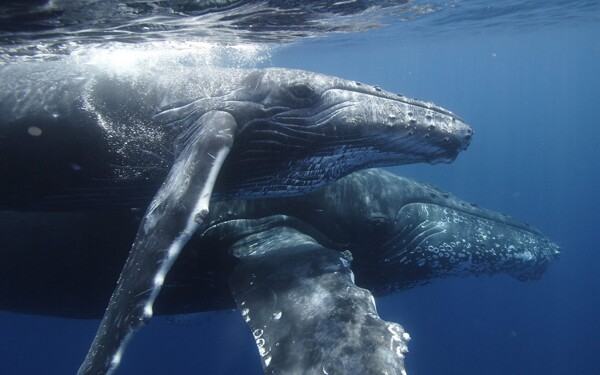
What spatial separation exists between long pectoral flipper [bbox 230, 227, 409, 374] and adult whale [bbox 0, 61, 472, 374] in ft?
3.79

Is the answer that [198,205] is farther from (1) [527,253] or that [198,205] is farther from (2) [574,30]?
(2) [574,30]

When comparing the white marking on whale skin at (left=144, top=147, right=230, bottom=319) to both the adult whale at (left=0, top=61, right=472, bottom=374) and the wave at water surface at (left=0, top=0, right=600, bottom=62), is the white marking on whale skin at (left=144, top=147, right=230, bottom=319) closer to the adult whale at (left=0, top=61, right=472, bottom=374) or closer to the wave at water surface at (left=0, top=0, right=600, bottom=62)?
the adult whale at (left=0, top=61, right=472, bottom=374)

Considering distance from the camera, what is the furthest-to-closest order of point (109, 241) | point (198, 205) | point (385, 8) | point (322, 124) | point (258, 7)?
point (385, 8)
point (258, 7)
point (109, 241)
point (322, 124)
point (198, 205)

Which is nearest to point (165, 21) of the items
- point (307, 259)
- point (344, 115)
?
point (344, 115)

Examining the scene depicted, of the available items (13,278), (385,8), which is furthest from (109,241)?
(385,8)

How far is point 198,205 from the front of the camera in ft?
13.4

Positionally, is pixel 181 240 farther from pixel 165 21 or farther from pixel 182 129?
pixel 165 21

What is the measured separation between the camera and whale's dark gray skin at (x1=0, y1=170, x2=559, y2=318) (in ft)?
21.9

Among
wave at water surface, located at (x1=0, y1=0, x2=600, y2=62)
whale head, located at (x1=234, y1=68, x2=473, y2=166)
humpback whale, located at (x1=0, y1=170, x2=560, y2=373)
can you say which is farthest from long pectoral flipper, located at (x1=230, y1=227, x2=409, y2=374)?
wave at water surface, located at (x1=0, y1=0, x2=600, y2=62)

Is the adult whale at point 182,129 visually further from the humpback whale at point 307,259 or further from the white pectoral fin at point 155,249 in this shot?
the humpback whale at point 307,259

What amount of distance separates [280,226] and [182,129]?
2232 millimetres

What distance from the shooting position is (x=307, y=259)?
5523mm

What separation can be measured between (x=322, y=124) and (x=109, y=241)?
3.59 m

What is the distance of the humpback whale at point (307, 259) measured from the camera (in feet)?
14.5
